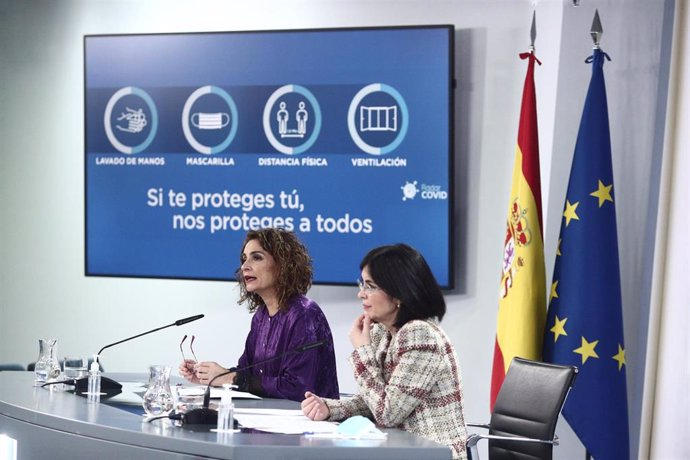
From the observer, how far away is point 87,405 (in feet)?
11.8

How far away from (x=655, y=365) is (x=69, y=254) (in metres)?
3.58

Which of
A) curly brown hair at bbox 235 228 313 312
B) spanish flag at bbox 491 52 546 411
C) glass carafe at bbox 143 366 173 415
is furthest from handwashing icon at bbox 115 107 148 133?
glass carafe at bbox 143 366 173 415

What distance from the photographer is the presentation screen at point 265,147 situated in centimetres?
564

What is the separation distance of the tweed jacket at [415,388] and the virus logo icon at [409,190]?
226cm

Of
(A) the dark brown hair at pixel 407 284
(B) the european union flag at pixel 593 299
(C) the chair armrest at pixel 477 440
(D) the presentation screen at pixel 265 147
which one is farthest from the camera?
(D) the presentation screen at pixel 265 147

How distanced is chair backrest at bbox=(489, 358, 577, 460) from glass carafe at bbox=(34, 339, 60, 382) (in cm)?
171

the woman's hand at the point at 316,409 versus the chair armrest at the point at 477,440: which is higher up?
the woman's hand at the point at 316,409

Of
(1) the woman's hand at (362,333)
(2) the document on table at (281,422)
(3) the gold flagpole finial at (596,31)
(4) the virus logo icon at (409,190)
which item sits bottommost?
(2) the document on table at (281,422)

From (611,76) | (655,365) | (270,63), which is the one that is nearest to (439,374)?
(655,365)

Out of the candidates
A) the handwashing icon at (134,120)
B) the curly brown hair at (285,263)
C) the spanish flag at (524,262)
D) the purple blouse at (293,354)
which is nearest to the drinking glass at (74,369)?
the purple blouse at (293,354)

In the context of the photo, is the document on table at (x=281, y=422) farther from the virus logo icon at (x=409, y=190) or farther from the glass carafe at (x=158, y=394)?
the virus logo icon at (x=409, y=190)

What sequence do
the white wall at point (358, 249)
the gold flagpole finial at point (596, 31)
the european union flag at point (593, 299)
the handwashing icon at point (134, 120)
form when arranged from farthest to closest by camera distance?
the handwashing icon at point (134, 120) → the white wall at point (358, 249) → the gold flagpole finial at point (596, 31) → the european union flag at point (593, 299)

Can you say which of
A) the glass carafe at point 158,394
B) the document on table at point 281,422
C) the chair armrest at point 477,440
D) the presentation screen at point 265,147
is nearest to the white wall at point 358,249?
the presentation screen at point 265,147

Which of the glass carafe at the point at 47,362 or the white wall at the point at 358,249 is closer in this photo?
the glass carafe at the point at 47,362
